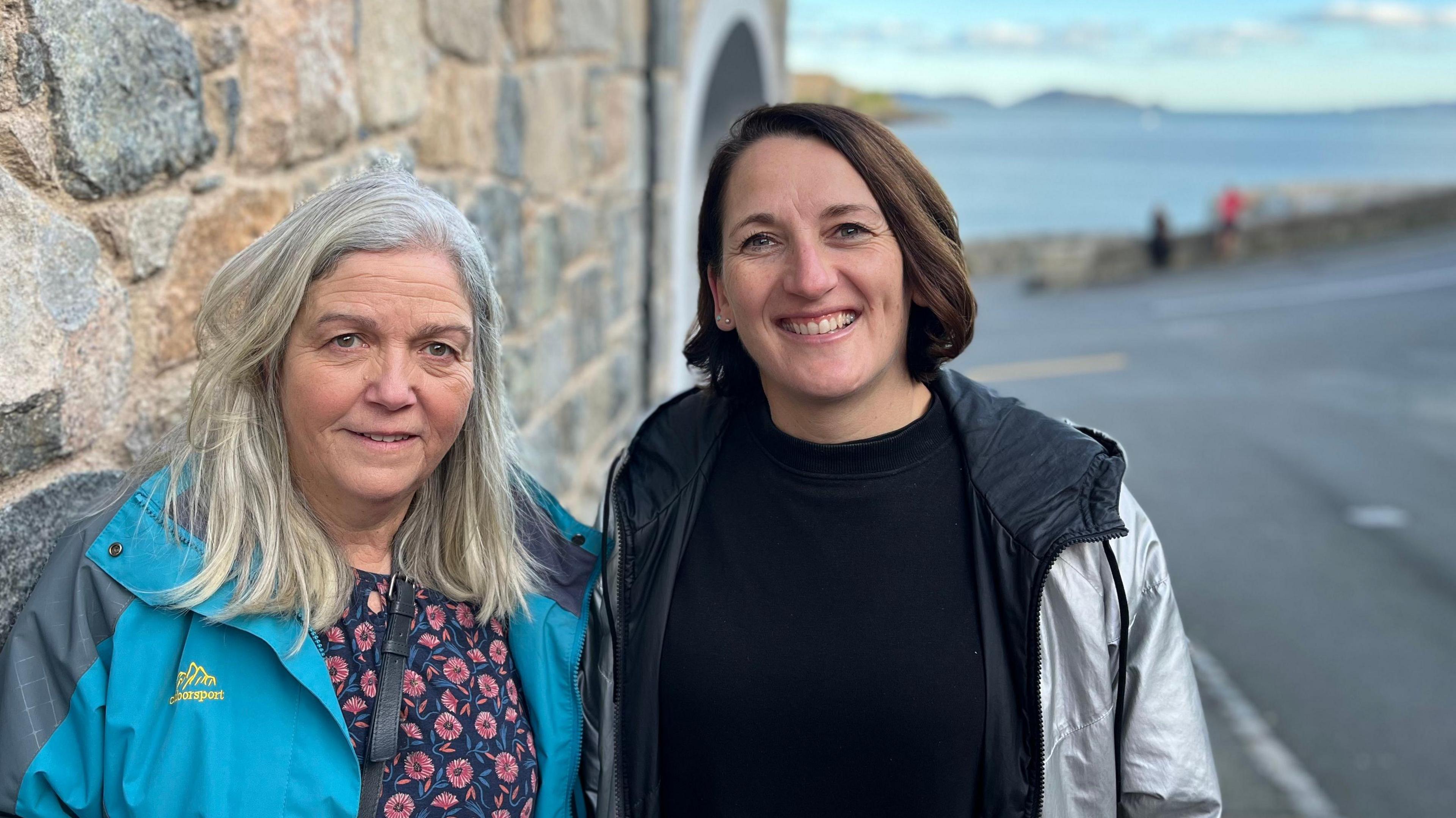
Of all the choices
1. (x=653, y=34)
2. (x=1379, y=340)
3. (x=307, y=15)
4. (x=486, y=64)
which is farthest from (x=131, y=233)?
(x=1379, y=340)

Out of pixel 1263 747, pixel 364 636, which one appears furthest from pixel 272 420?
pixel 1263 747

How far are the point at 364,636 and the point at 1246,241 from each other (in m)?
22.3

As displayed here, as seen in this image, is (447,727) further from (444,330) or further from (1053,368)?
(1053,368)

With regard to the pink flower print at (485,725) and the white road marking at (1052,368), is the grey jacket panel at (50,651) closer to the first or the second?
the pink flower print at (485,725)

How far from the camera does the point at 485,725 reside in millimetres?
1629

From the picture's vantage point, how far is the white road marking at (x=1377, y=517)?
8039mm

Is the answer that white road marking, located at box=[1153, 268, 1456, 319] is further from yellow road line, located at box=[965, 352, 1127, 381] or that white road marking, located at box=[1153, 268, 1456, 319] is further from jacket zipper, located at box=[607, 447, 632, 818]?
jacket zipper, located at box=[607, 447, 632, 818]

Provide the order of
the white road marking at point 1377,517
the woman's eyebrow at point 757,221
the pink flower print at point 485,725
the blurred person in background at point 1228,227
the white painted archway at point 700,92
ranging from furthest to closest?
the blurred person in background at point 1228,227, the white road marking at point 1377,517, the white painted archway at point 700,92, the woman's eyebrow at point 757,221, the pink flower print at point 485,725

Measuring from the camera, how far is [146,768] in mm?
1367

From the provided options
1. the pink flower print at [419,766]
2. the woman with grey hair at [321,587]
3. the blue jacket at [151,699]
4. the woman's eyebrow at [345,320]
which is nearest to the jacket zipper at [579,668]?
the woman with grey hair at [321,587]

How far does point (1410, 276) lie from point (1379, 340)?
186 inches

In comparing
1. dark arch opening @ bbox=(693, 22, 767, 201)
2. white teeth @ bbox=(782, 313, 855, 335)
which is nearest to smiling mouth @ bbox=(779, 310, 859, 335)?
white teeth @ bbox=(782, 313, 855, 335)

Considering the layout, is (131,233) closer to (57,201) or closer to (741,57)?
(57,201)

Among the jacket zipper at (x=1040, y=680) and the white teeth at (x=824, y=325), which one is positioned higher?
the white teeth at (x=824, y=325)
